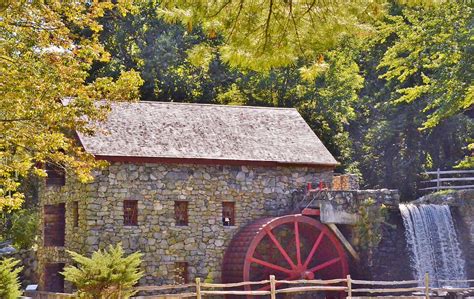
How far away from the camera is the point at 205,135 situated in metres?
23.3

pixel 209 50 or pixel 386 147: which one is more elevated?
pixel 386 147

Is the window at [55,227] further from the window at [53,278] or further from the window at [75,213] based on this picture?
the window at [75,213]

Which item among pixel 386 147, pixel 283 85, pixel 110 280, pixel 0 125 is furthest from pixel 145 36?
pixel 0 125

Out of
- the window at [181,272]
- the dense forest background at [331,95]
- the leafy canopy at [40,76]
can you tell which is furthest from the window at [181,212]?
the dense forest background at [331,95]

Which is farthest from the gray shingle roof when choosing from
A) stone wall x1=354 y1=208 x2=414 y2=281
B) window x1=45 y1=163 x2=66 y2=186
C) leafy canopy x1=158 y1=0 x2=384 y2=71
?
leafy canopy x1=158 y1=0 x2=384 y2=71

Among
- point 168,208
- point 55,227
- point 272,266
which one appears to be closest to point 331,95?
point 272,266

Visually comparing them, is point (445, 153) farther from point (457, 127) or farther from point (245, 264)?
point (245, 264)

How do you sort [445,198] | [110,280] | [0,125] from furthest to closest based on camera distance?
[445,198], [110,280], [0,125]

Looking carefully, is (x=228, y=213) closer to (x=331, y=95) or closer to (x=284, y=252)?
(x=284, y=252)

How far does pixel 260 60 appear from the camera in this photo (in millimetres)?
8789

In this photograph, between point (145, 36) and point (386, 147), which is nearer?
point (145, 36)

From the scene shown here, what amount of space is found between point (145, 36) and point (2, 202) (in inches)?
661

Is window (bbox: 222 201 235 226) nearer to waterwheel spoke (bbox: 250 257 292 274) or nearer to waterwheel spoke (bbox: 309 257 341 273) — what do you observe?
waterwheel spoke (bbox: 250 257 292 274)

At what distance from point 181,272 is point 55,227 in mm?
4222
